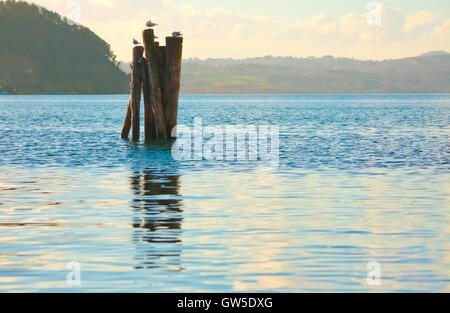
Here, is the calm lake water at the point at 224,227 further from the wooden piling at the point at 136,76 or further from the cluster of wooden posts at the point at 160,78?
the wooden piling at the point at 136,76

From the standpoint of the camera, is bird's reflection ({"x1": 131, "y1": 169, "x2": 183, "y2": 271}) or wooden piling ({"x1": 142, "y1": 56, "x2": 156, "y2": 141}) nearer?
bird's reflection ({"x1": 131, "y1": 169, "x2": 183, "y2": 271})

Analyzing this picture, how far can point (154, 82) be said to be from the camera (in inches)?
1267

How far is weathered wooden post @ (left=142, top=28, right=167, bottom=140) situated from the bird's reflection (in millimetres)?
10251

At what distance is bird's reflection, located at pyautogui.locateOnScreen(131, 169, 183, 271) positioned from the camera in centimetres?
1088

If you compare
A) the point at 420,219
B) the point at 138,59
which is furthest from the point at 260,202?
the point at 138,59

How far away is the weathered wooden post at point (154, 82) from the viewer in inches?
1266

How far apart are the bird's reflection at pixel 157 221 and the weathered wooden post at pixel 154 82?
10.3 meters

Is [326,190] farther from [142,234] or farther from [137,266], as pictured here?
[137,266]

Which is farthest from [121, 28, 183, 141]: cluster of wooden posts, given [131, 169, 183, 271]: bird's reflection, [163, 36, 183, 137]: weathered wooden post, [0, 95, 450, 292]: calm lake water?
[131, 169, 183, 271]: bird's reflection

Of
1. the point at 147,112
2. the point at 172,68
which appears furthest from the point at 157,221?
the point at 147,112

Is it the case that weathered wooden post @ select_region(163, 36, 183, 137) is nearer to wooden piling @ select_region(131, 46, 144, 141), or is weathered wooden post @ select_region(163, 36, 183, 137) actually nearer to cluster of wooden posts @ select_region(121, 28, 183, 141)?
cluster of wooden posts @ select_region(121, 28, 183, 141)

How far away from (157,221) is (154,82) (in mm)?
18616

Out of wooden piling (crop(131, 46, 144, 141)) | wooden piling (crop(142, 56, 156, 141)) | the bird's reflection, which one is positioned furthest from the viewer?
wooden piling (crop(131, 46, 144, 141))
